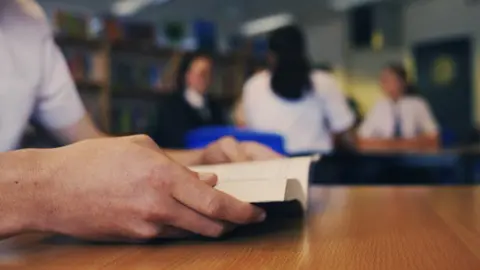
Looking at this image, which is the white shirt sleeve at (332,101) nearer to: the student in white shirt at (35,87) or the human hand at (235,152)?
the student in white shirt at (35,87)

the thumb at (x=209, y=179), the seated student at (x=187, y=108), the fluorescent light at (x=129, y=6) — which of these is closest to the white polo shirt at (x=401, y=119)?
the seated student at (x=187, y=108)

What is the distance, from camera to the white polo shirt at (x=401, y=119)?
4.64 m

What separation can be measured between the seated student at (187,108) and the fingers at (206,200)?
3116 millimetres

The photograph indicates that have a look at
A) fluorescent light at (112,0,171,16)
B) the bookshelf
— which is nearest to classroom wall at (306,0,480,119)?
fluorescent light at (112,0,171,16)

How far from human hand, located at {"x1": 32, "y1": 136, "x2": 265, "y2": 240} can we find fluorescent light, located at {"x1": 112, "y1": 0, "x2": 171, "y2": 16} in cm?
849

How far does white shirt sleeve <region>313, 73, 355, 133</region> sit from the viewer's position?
3016 mm

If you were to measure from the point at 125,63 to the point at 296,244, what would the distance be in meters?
5.33

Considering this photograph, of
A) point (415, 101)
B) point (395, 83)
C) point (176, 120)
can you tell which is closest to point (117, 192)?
point (176, 120)

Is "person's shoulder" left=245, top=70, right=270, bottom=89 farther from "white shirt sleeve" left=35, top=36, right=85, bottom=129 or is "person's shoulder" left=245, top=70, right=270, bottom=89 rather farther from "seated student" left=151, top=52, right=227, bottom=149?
"white shirt sleeve" left=35, top=36, right=85, bottom=129

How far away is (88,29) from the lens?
5527mm

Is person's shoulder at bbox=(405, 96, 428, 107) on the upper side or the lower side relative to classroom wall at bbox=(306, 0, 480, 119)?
lower

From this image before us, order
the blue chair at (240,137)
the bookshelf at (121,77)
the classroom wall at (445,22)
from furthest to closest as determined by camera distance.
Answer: the classroom wall at (445,22) → the bookshelf at (121,77) → the blue chair at (240,137)

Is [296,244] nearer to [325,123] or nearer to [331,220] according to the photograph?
[331,220]

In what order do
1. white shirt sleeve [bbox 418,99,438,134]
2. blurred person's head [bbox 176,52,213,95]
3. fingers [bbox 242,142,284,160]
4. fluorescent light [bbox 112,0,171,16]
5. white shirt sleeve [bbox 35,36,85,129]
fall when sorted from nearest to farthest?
fingers [bbox 242,142,284,160], white shirt sleeve [bbox 35,36,85,129], blurred person's head [bbox 176,52,213,95], white shirt sleeve [bbox 418,99,438,134], fluorescent light [bbox 112,0,171,16]
